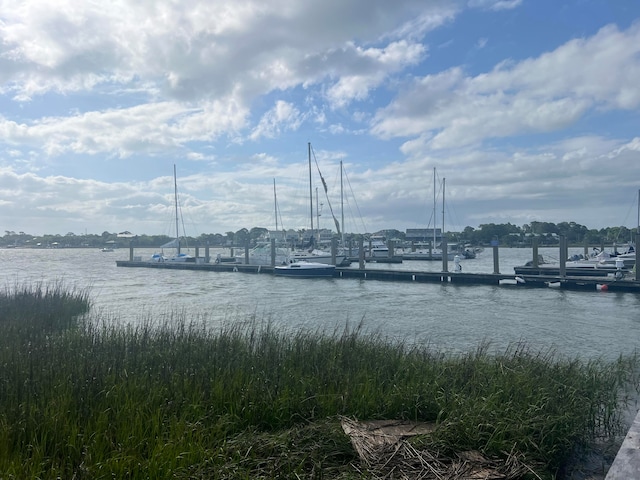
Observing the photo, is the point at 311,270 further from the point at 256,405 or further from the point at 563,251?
the point at 256,405

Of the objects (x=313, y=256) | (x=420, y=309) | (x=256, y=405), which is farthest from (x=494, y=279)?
(x=256, y=405)

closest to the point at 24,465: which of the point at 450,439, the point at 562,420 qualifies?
the point at 450,439

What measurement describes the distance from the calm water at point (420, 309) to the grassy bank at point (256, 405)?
178 inches

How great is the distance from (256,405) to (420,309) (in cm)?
2322

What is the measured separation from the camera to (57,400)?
6.66 m

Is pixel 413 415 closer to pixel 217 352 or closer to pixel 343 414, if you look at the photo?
pixel 343 414

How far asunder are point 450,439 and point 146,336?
6.41 m

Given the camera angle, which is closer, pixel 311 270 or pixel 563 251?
pixel 563 251

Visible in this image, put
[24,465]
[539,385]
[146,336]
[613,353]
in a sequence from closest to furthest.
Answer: [24,465] → [539,385] → [146,336] → [613,353]

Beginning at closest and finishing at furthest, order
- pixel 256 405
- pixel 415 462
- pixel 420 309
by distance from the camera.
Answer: pixel 415 462, pixel 256 405, pixel 420 309

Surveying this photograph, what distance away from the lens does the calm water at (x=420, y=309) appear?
20.2 m

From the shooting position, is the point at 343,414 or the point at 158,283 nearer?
the point at 343,414

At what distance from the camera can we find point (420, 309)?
2977 centimetres

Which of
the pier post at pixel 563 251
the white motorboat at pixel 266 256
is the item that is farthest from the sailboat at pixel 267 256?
the pier post at pixel 563 251
